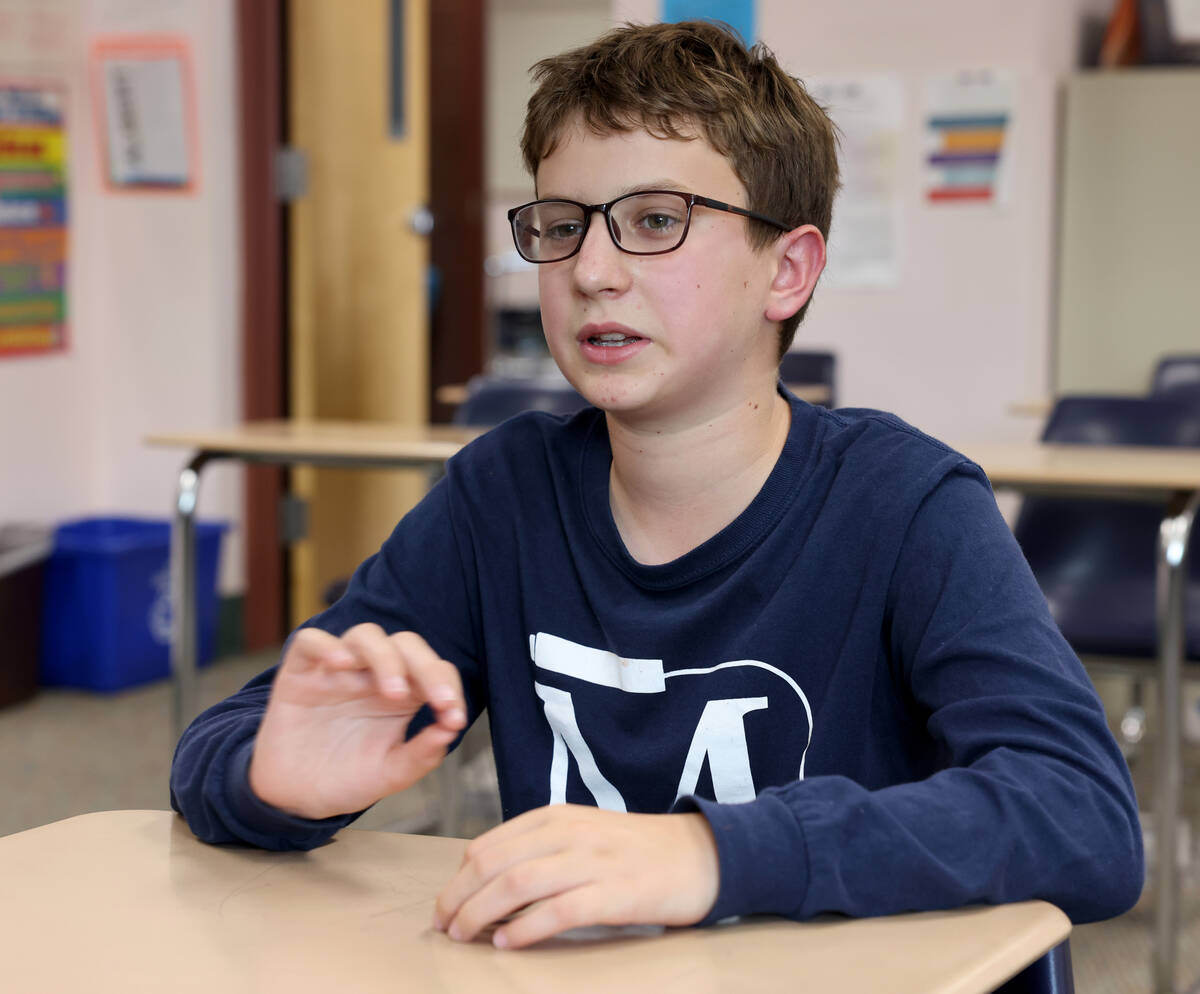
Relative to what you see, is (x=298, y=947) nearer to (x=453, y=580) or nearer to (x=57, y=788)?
(x=453, y=580)

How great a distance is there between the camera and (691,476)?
3.68ft

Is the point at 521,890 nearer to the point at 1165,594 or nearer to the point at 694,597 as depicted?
the point at 694,597

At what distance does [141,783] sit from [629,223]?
248 cm

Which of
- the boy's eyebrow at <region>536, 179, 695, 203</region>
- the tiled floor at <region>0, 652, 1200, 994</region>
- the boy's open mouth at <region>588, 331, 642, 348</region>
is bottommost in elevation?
the tiled floor at <region>0, 652, 1200, 994</region>

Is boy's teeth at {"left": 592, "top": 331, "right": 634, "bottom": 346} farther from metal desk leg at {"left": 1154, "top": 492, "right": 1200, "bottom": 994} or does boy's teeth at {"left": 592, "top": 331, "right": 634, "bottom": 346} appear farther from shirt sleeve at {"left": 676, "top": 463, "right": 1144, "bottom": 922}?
metal desk leg at {"left": 1154, "top": 492, "right": 1200, "bottom": 994}

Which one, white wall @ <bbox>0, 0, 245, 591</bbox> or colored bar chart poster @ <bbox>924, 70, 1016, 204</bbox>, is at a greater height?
colored bar chart poster @ <bbox>924, 70, 1016, 204</bbox>

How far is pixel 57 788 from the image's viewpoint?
124 inches

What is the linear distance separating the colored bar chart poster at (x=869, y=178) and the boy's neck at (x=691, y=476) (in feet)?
10.8

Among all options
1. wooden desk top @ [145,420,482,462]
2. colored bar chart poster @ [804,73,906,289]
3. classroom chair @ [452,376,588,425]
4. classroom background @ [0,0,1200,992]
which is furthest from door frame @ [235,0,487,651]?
colored bar chart poster @ [804,73,906,289]

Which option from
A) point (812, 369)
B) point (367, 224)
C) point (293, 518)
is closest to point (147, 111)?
point (367, 224)

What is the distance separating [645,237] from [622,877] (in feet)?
1.59

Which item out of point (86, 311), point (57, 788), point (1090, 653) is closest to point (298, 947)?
point (1090, 653)

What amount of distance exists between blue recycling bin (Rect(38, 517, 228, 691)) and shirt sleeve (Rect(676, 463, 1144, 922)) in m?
3.21

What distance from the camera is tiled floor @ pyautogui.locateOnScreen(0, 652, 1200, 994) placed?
238 centimetres
